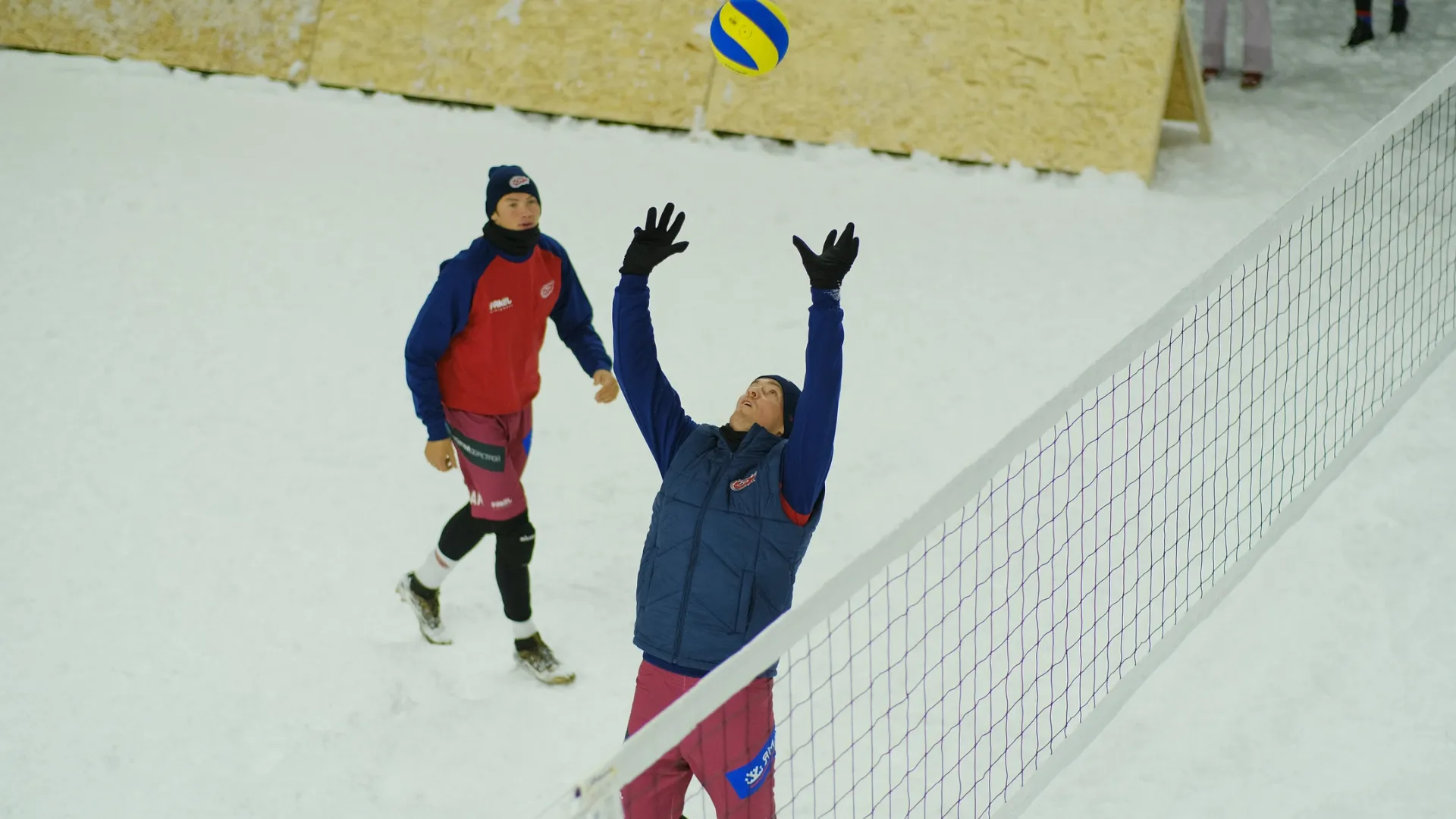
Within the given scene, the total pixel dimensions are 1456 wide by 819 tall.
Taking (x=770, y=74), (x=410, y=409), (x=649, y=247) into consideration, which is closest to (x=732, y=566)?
(x=649, y=247)

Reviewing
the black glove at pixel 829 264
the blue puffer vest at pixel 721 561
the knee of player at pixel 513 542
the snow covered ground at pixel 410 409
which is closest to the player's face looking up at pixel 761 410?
the blue puffer vest at pixel 721 561

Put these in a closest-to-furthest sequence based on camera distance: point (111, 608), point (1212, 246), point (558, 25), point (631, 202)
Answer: point (111, 608) → point (1212, 246) → point (631, 202) → point (558, 25)

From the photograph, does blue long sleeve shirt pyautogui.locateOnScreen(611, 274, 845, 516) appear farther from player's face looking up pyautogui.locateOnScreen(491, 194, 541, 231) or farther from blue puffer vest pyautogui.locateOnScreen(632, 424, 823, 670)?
player's face looking up pyautogui.locateOnScreen(491, 194, 541, 231)

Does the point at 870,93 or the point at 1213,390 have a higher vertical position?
the point at 870,93

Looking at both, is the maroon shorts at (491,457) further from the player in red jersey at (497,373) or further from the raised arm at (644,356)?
the raised arm at (644,356)

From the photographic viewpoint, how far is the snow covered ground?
5.17 meters

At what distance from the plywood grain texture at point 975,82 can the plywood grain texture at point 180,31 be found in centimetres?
291

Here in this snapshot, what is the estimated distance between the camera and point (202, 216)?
8.58 metres

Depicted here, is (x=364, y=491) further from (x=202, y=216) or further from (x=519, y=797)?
(x=202, y=216)

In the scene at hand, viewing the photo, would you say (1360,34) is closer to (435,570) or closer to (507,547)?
(507,547)

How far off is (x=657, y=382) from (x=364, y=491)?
262 cm

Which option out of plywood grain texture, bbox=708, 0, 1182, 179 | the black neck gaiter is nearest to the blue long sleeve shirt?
the black neck gaiter

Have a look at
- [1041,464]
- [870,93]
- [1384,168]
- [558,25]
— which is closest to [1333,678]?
[1041,464]

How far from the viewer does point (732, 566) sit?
3.98 m
